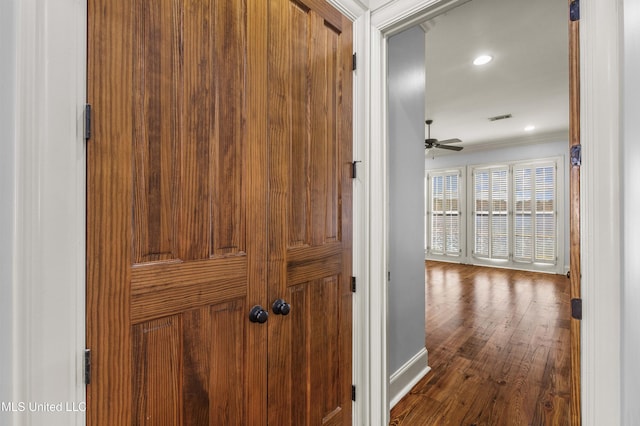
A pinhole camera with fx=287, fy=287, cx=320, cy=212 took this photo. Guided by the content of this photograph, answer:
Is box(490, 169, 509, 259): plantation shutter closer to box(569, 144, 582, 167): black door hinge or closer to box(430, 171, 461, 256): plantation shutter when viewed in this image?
box(430, 171, 461, 256): plantation shutter

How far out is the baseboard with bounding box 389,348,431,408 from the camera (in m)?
1.92

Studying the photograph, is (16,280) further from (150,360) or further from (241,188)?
(241,188)

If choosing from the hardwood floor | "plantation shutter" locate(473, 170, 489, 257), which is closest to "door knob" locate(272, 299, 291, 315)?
the hardwood floor

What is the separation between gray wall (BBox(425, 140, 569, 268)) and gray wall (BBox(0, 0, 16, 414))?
749 cm

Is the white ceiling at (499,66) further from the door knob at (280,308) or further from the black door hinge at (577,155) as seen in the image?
the door knob at (280,308)

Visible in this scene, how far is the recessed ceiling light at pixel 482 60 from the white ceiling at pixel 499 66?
6cm

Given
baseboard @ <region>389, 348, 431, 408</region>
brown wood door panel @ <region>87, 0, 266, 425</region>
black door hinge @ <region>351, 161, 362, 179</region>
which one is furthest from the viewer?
baseboard @ <region>389, 348, 431, 408</region>

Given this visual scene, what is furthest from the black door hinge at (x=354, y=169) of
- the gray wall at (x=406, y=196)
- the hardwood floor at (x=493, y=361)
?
the hardwood floor at (x=493, y=361)

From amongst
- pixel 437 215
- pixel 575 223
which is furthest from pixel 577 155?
pixel 437 215

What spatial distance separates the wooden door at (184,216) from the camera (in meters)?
0.65

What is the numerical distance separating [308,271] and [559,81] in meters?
4.06

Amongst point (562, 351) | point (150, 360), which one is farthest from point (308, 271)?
point (562, 351)

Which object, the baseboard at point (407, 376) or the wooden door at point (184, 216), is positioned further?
the baseboard at point (407, 376)

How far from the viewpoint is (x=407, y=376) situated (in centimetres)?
208
